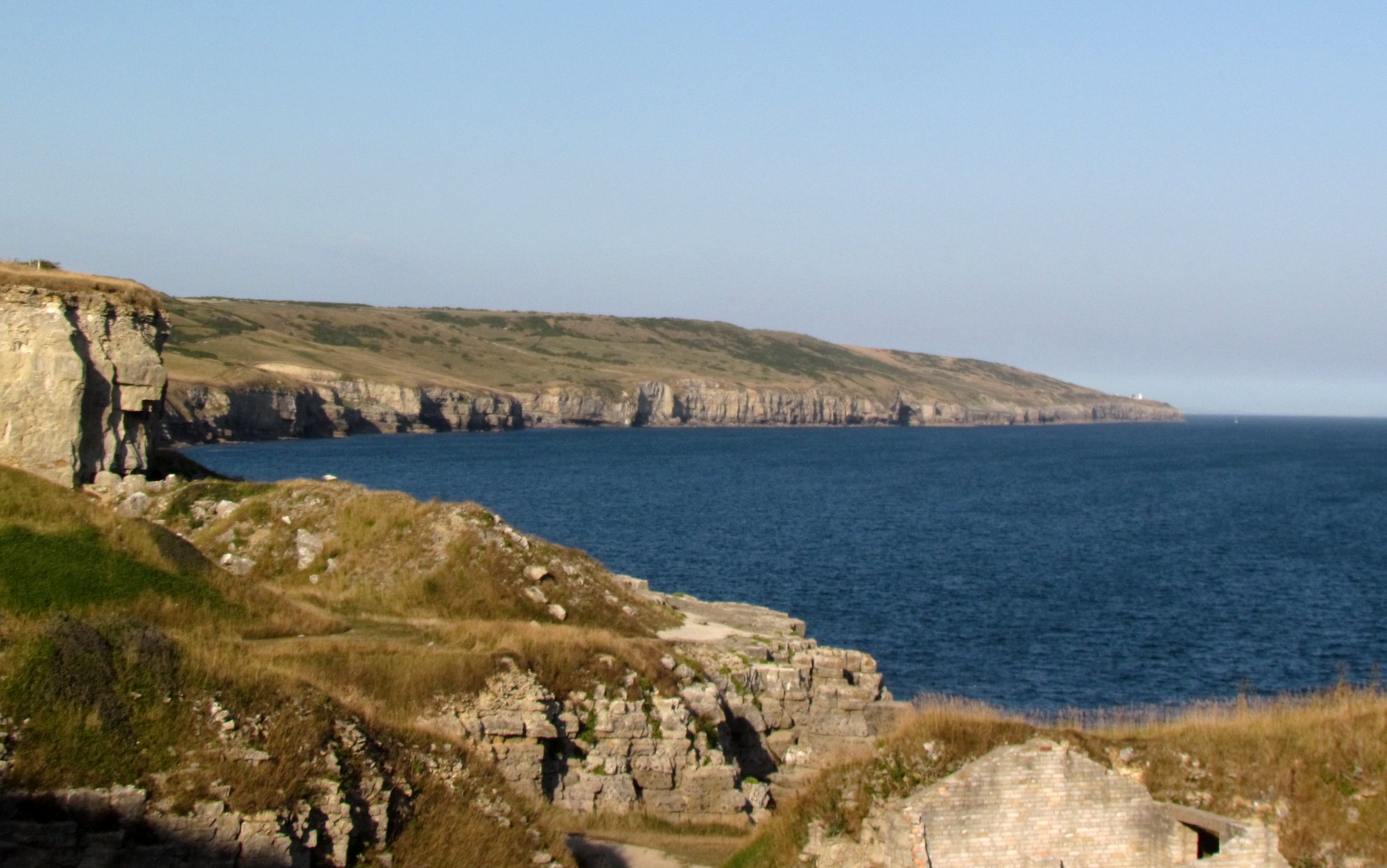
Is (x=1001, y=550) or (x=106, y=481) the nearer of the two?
(x=106, y=481)

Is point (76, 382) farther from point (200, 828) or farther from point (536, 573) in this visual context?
point (200, 828)

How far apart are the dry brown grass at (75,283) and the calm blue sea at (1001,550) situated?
1379cm

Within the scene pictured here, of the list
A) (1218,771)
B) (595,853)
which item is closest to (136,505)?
(595,853)

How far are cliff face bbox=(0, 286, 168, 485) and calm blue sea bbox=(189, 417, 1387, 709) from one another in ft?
38.0

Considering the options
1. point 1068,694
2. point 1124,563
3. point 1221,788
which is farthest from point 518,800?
point 1124,563

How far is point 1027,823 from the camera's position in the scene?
54.1 ft

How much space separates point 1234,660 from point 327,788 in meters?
40.7

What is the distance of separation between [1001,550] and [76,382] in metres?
56.0

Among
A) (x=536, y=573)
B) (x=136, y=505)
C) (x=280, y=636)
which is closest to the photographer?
(x=280, y=636)

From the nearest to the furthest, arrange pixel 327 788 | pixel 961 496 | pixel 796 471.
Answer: pixel 327 788 < pixel 961 496 < pixel 796 471

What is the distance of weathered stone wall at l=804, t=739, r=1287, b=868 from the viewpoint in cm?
1634

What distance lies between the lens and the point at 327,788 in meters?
15.8

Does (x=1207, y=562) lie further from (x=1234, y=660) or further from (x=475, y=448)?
(x=475, y=448)

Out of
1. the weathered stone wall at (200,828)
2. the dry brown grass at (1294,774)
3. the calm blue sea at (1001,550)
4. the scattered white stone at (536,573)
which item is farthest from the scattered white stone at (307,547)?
the dry brown grass at (1294,774)
